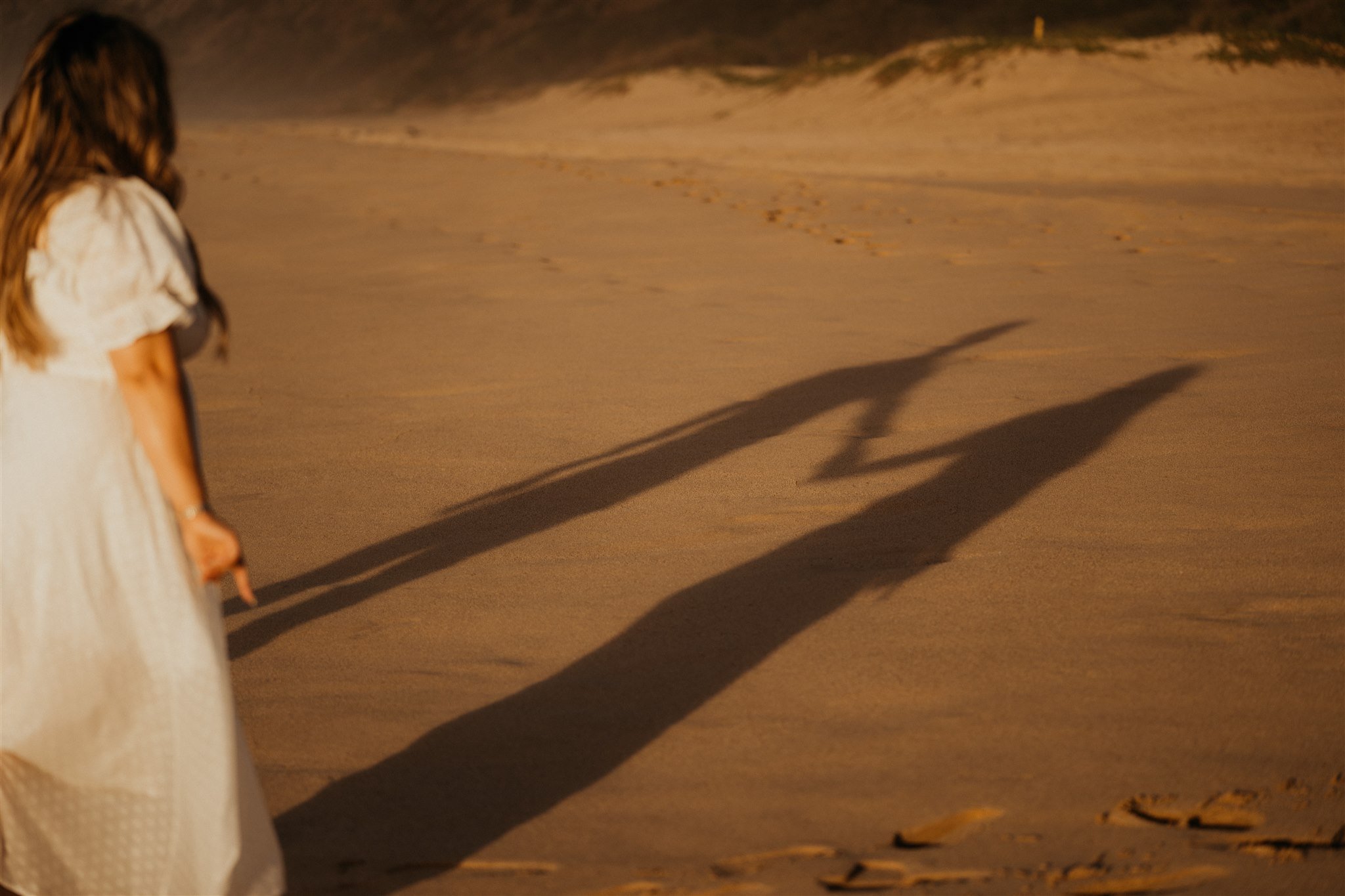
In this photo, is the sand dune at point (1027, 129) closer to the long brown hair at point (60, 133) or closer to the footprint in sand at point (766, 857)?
the footprint in sand at point (766, 857)

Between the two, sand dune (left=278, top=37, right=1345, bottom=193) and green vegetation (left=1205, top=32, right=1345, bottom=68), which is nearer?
sand dune (left=278, top=37, right=1345, bottom=193)

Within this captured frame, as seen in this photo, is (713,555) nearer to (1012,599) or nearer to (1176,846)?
(1012,599)

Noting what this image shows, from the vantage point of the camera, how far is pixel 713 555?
3.86m

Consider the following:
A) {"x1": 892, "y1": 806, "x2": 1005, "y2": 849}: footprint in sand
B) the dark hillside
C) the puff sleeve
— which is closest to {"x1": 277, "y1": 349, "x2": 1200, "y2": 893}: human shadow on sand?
{"x1": 892, "y1": 806, "x2": 1005, "y2": 849}: footprint in sand

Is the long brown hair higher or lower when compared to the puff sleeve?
higher

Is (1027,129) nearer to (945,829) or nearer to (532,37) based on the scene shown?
(945,829)

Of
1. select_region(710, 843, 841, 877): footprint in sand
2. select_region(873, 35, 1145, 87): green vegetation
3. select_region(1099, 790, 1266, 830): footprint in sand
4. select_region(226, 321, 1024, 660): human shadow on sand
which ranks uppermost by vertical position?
select_region(873, 35, 1145, 87): green vegetation

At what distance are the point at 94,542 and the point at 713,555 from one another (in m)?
2.17

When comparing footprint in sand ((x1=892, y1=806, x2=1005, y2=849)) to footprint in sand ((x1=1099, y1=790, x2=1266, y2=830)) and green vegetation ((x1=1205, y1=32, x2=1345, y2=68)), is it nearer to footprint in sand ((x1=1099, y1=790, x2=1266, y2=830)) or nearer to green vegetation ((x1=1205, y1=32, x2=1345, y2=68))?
footprint in sand ((x1=1099, y1=790, x2=1266, y2=830))

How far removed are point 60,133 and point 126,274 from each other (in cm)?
24

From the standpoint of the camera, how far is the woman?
6.05ft

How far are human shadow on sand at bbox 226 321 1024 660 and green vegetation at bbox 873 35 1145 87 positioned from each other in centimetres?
2126

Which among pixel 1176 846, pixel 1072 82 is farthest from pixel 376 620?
pixel 1072 82

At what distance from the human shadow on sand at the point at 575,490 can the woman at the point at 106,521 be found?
1284mm
